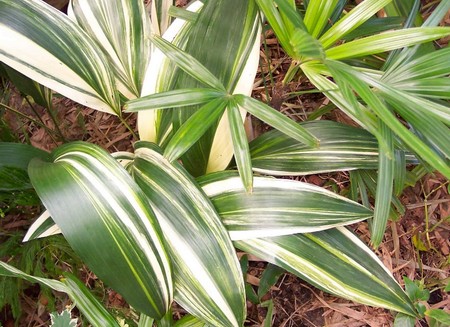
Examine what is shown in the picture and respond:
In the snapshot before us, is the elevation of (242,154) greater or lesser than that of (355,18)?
lesser

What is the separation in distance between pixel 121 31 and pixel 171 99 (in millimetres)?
281

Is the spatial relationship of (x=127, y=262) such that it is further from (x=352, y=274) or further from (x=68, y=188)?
(x=352, y=274)

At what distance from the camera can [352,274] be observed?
2.26 feet

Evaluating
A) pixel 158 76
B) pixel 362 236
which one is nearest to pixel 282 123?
pixel 158 76

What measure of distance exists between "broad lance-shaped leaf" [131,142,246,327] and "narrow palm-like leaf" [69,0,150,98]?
26cm

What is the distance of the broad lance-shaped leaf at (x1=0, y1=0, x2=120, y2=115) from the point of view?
69 centimetres

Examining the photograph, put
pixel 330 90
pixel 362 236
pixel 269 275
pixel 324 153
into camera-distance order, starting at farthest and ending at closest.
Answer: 1. pixel 362 236
2. pixel 269 275
3. pixel 324 153
4. pixel 330 90

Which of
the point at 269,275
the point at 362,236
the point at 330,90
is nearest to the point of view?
the point at 330,90

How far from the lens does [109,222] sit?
1.94 ft

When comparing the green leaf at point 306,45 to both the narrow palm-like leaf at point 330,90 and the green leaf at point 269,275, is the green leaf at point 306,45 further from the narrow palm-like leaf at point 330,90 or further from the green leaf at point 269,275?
the green leaf at point 269,275

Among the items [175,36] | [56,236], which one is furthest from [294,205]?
[56,236]

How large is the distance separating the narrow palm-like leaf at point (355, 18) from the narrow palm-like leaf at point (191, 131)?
20cm

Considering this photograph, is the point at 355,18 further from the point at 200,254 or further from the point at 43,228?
the point at 43,228

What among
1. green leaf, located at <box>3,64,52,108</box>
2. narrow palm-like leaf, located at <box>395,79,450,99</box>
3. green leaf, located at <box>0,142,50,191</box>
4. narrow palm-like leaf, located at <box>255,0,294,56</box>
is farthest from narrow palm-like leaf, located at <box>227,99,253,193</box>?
green leaf, located at <box>3,64,52,108</box>
